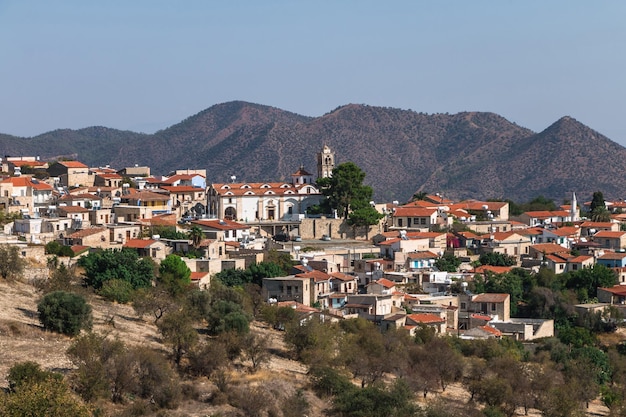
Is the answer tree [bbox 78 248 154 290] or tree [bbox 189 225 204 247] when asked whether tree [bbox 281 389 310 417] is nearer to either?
tree [bbox 78 248 154 290]

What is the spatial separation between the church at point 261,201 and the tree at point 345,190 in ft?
4.92

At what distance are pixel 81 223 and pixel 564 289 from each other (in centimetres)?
1859

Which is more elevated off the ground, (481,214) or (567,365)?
(481,214)

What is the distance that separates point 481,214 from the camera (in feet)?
187

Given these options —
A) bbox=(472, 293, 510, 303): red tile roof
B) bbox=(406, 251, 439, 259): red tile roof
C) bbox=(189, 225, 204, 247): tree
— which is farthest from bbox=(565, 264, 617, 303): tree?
bbox=(189, 225, 204, 247): tree

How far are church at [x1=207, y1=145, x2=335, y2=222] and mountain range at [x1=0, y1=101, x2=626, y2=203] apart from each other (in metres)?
62.0

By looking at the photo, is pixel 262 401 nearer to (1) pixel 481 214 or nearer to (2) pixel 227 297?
(2) pixel 227 297

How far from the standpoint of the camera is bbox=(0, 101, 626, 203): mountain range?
12050 centimetres

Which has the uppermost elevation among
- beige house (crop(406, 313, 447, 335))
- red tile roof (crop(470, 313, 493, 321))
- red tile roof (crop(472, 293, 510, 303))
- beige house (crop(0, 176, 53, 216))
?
beige house (crop(0, 176, 53, 216))

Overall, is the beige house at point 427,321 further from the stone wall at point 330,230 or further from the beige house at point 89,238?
the stone wall at point 330,230

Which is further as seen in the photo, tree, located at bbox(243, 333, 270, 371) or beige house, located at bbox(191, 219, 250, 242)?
beige house, located at bbox(191, 219, 250, 242)

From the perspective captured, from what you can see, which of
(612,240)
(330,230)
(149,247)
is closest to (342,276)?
(149,247)

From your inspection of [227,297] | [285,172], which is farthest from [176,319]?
[285,172]

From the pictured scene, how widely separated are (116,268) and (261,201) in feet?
56.7
